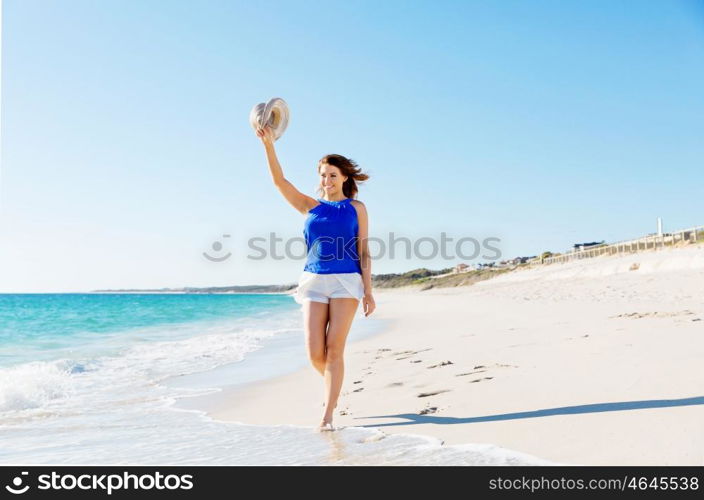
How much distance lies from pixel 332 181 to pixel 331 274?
2.20ft

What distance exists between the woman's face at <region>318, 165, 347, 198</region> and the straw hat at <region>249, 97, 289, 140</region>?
1.38 ft

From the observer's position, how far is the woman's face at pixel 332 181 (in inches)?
157

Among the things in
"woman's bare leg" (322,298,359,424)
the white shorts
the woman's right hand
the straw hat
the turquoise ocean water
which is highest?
the straw hat

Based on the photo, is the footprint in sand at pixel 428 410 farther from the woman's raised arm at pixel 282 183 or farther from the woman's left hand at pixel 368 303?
the woman's raised arm at pixel 282 183

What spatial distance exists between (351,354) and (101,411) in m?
4.07

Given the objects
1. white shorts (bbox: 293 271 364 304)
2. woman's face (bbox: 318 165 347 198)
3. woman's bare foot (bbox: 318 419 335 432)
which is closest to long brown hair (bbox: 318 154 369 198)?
woman's face (bbox: 318 165 347 198)

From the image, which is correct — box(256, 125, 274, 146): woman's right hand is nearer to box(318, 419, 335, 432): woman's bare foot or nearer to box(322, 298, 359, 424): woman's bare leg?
box(322, 298, 359, 424): woman's bare leg

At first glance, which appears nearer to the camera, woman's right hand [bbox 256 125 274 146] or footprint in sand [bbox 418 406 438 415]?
footprint in sand [bbox 418 406 438 415]

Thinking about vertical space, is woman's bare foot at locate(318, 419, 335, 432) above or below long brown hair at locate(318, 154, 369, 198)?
below

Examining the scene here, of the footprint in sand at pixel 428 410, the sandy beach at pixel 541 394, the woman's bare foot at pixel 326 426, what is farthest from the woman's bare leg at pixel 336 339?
the footprint in sand at pixel 428 410

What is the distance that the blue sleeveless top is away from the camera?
3797 millimetres

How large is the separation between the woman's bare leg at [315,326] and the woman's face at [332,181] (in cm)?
79

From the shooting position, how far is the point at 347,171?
13.3 ft
